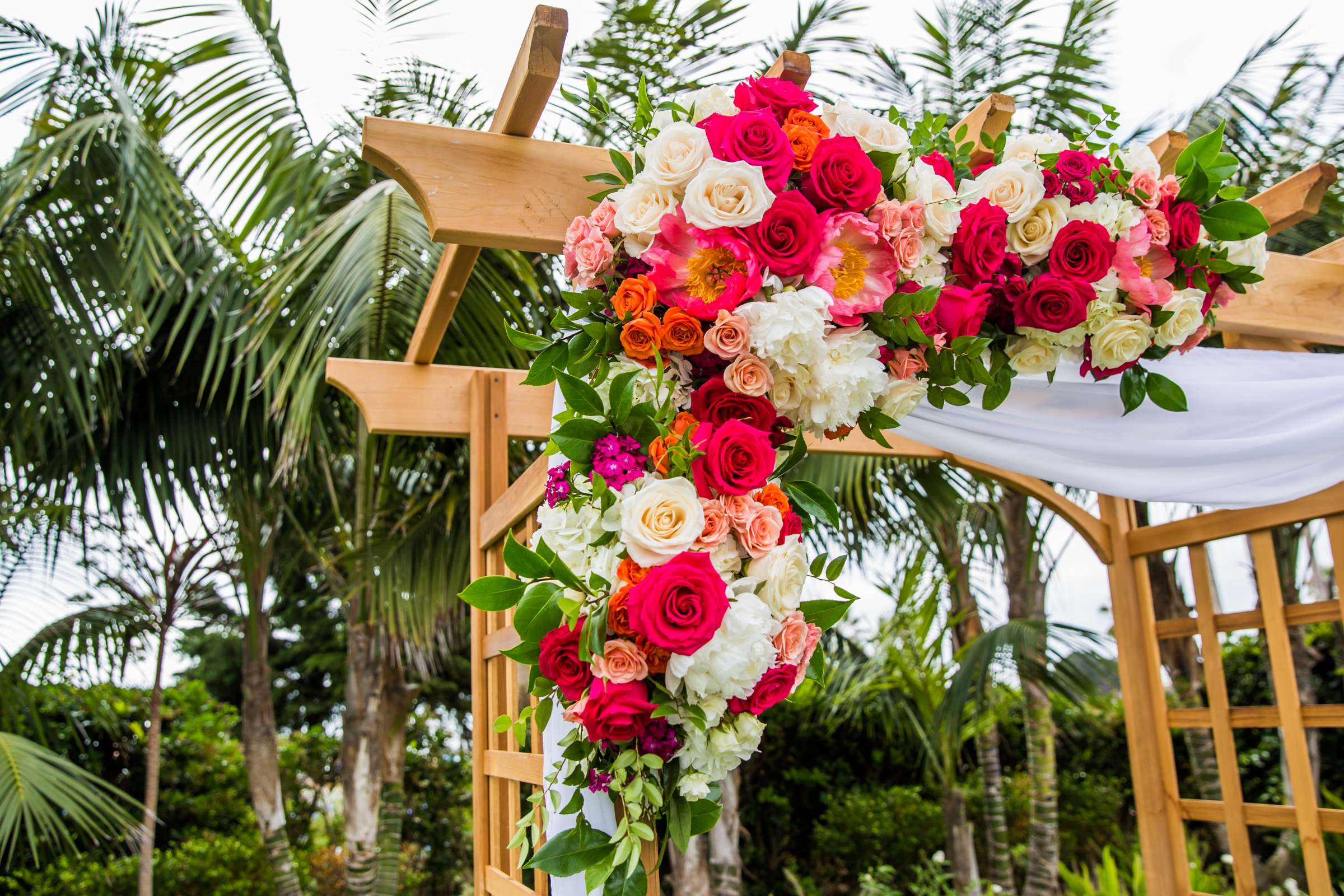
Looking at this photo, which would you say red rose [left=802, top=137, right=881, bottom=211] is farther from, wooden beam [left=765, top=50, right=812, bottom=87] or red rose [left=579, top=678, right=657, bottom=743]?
red rose [left=579, top=678, right=657, bottom=743]

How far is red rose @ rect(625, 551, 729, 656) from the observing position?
1015mm

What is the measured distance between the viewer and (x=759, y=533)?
112 centimetres

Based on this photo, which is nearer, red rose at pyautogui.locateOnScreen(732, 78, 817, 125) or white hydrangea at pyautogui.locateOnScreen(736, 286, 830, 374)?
white hydrangea at pyautogui.locateOnScreen(736, 286, 830, 374)

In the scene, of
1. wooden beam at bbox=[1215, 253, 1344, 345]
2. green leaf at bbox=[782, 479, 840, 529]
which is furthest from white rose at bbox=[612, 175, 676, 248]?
wooden beam at bbox=[1215, 253, 1344, 345]

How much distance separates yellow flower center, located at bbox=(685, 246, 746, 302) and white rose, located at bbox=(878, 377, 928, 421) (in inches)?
11.2

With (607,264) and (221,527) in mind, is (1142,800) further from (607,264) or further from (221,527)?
(221,527)

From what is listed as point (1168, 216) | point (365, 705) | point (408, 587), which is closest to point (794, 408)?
point (1168, 216)

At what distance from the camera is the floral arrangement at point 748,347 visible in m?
1.08

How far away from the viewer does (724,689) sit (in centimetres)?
106

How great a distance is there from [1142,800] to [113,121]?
4034mm

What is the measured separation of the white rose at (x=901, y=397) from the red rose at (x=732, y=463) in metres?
0.30

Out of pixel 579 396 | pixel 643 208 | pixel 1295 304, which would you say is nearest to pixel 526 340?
pixel 579 396

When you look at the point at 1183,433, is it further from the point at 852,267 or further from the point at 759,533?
the point at 759,533

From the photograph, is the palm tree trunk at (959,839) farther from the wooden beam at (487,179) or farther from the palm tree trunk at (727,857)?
the wooden beam at (487,179)
